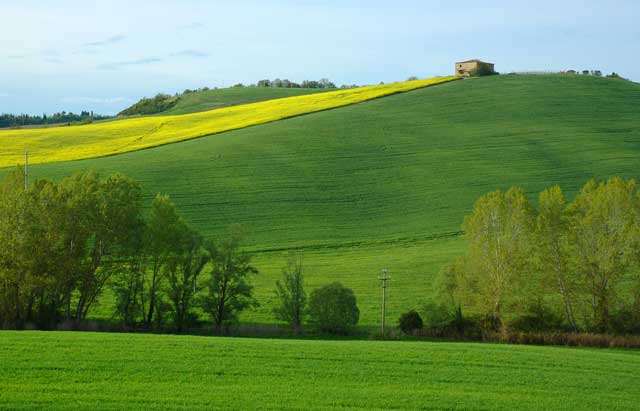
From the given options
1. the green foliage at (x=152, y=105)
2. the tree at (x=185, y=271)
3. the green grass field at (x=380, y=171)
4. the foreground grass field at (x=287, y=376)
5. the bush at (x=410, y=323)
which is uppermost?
the green foliage at (x=152, y=105)

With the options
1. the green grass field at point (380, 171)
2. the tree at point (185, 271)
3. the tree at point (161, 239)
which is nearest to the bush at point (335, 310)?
the green grass field at point (380, 171)

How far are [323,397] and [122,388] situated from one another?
4.83m

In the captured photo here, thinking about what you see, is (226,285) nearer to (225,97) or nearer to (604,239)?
(604,239)

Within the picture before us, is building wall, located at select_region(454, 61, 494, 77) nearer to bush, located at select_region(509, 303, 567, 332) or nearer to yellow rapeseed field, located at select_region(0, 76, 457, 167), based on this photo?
yellow rapeseed field, located at select_region(0, 76, 457, 167)

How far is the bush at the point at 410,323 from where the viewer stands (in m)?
36.6

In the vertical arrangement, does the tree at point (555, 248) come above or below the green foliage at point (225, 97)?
below

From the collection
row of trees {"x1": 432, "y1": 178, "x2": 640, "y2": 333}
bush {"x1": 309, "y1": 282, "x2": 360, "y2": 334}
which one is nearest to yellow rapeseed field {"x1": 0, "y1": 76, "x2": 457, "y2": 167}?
bush {"x1": 309, "y1": 282, "x2": 360, "y2": 334}

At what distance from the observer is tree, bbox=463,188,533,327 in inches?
1437

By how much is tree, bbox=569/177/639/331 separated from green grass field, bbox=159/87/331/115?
3319 inches

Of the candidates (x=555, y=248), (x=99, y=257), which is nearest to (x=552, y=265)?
(x=555, y=248)

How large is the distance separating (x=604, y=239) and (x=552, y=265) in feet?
9.16

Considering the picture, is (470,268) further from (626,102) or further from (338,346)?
(626,102)

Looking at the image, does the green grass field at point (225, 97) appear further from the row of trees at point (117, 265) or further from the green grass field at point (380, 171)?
the row of trees at point (117, 265)

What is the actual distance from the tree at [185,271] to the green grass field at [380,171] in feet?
12.3
